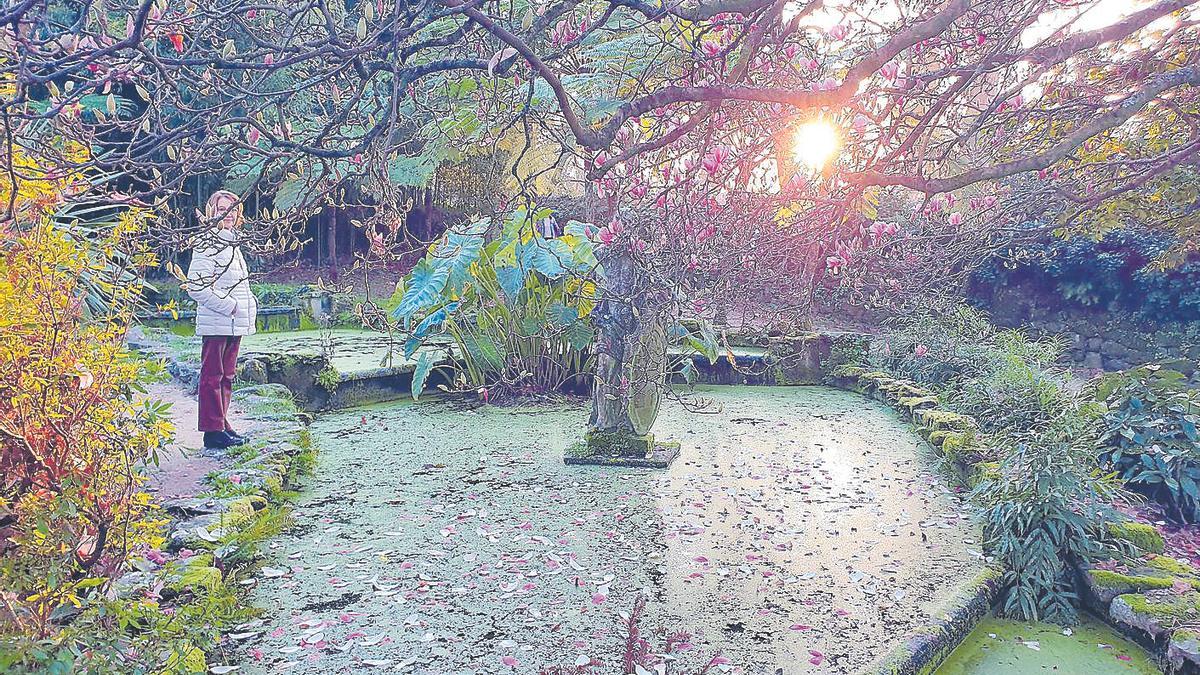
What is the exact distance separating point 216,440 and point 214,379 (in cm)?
34

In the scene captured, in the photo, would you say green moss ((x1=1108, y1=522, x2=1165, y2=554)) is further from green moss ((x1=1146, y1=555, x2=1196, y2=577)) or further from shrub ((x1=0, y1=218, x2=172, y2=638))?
shrub ((x1=0, y1=218, x2=172, y2=638))

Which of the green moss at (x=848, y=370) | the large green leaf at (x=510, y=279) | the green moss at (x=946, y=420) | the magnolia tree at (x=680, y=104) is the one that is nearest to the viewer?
the magnolia tree at (x=680, y=104)

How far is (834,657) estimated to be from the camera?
8.68 feet

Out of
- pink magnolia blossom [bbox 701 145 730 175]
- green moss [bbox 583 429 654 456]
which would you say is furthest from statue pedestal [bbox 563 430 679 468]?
pink magnolia blossom [bbox 701 145 730 175]

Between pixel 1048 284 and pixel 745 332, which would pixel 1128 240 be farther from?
pixel 745 332

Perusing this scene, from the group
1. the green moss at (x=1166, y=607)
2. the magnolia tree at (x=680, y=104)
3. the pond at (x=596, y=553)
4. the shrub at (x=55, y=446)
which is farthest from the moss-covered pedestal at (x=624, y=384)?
the shrub at (x=55, y=446)

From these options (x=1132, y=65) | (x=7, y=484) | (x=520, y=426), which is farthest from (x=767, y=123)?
(x=520, y=426)

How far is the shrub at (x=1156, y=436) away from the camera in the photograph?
3955mm

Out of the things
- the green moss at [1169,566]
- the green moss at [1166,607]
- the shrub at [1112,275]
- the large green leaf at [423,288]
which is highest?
the shrub at [1112,275]

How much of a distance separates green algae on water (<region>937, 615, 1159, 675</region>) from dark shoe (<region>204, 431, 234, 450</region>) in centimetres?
369

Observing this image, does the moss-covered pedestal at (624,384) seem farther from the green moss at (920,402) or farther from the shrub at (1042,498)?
the green moss at (920,402)

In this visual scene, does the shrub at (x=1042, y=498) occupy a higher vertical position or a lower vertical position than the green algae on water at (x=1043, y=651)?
higher

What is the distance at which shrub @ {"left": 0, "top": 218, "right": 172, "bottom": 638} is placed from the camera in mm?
1903

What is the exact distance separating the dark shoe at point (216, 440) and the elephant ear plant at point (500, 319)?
2008 millimetres
